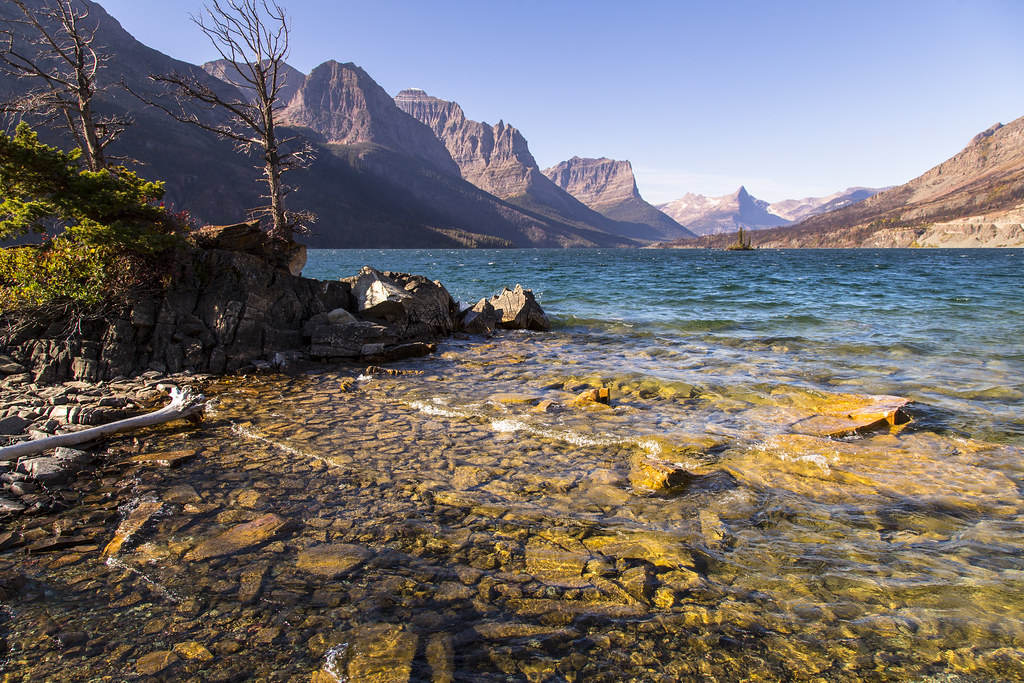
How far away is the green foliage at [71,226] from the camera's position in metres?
9.80

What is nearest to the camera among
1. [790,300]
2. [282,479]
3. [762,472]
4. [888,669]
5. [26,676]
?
[26,676]

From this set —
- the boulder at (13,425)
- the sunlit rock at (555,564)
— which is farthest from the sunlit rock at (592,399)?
the boulder at (13,425)

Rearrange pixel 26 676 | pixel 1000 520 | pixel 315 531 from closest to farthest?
1. pixel 26 676
2. pixel 315 531
3. pixel 1000 520

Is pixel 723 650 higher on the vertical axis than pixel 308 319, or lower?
lower

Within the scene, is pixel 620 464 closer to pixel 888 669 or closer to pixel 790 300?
pixel 888 669

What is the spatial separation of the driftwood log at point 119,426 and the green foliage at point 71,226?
14.2ft

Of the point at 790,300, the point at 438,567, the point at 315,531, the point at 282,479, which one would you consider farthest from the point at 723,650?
the point at 790,300

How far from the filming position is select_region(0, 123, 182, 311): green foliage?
32.2 feet

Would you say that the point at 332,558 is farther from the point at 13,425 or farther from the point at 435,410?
the point at 13,425

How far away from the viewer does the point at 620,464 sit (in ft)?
22.1

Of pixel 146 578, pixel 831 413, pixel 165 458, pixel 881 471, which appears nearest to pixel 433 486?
pixel 146 578

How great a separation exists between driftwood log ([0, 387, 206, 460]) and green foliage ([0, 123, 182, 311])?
4331mm

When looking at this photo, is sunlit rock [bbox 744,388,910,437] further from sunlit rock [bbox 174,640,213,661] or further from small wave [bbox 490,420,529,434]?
sunlit rock [bbox 174,640,213,661]

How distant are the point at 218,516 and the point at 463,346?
11267 millimetres
